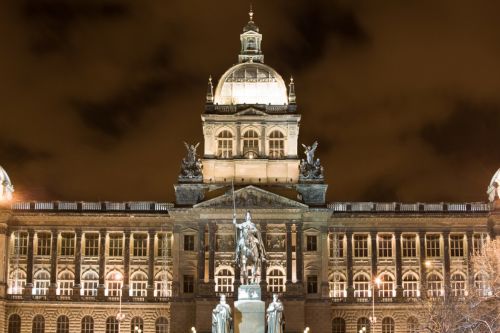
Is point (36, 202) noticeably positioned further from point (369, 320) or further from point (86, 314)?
point (369, 320)

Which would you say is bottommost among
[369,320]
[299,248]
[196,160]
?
[369,320]

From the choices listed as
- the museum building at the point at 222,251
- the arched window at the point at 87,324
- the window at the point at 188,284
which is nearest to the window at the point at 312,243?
the museum building at the point at 222,251

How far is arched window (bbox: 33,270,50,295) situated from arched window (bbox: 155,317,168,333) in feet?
46.4

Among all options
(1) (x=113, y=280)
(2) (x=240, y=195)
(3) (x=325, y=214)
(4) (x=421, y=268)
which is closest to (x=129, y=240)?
(1) (x=113, y=280)

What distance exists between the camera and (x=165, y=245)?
13200 cm

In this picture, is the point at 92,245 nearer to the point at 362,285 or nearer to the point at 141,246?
the point at 141,246

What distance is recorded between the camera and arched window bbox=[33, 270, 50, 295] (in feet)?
429

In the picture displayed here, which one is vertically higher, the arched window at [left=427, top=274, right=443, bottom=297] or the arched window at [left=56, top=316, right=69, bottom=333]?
the arched window at [left=427, top=274, right=443, bottom=297]

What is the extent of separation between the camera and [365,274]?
131 meters

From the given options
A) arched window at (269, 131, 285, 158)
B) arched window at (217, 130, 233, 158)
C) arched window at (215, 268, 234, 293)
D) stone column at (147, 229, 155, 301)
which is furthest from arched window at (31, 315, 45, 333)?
arched window at (269, 131, 285, 158)

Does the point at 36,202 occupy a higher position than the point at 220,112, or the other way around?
the point at 220,112

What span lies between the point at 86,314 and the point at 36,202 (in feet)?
51.0

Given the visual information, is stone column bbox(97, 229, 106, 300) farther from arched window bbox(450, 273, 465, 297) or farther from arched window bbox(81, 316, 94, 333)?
arched window bbox(450, 273, 465, 297)

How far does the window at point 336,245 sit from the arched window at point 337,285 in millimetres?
2570
